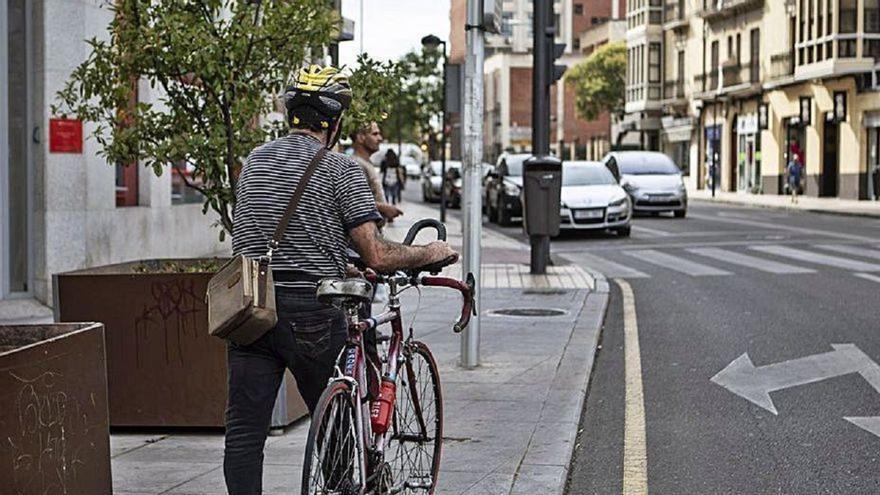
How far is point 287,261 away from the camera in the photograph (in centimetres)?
485

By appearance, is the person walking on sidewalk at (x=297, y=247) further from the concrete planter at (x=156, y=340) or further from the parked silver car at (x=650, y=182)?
the parked silver car at (x=650, y=182)

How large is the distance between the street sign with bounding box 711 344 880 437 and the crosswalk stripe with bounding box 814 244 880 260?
10.1 m

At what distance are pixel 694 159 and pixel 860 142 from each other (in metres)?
20.9

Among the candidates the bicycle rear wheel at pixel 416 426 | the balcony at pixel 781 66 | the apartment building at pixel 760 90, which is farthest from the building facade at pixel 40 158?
the balcony at pixel 781 66

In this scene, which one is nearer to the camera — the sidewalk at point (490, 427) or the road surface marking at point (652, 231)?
the sidewalk at point (490, 427)

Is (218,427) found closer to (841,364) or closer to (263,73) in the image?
(263,73)

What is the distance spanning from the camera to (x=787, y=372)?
32.5ft

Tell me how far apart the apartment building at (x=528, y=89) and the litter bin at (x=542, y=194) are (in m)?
73.3

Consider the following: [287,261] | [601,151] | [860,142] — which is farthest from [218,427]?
[601,151]

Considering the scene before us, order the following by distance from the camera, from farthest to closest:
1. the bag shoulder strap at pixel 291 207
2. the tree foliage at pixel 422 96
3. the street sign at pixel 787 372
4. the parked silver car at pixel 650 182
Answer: the tree foliage at pixel 422 96 < the parked silver car at pixel 650 182 < the street sign at pixel 787 372 < the bag shoulder strap at pixel 291 207

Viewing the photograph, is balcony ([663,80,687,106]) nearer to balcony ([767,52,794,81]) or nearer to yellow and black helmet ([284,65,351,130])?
balcony ([767,52,794,81])

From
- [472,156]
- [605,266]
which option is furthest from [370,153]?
[605,266]

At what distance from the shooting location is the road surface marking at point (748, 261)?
60.0ft

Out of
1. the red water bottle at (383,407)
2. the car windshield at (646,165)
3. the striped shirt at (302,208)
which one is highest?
the car windshield at (646,165)
